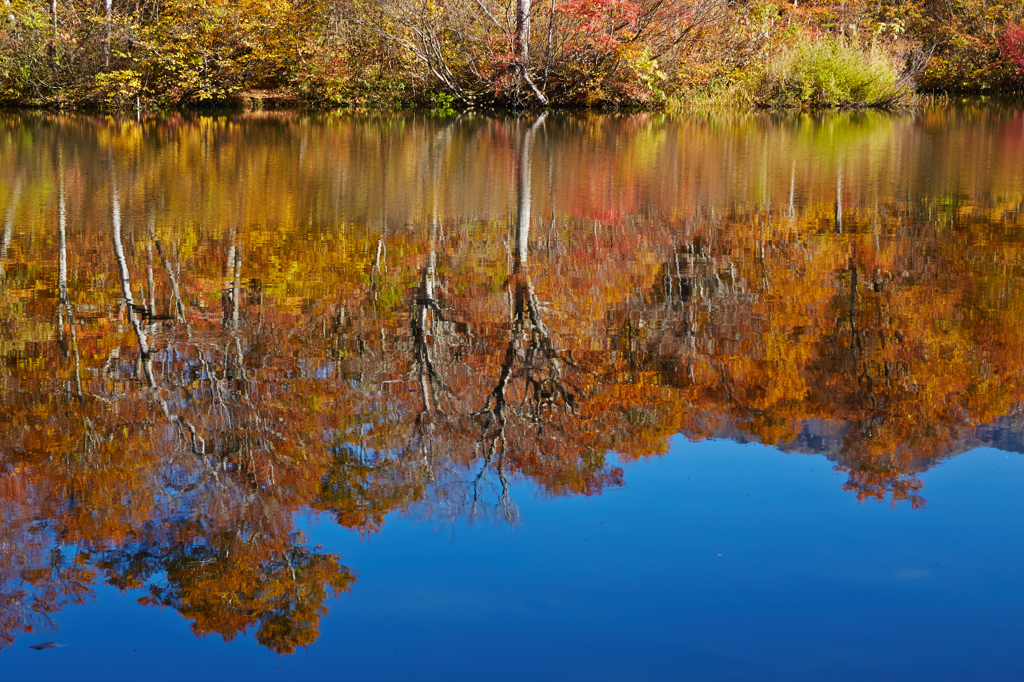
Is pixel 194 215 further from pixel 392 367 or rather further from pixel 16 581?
pixel 16 581

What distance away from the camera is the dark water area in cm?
239

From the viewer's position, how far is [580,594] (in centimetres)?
253

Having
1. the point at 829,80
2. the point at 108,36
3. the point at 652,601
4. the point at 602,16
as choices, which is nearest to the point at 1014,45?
the point at 829,80

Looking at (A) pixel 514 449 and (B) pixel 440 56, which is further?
(B) pixel 440 56

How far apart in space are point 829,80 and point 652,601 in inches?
971

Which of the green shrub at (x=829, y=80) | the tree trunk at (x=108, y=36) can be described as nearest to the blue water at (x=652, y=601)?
the green shrub at (x=829, y=80)

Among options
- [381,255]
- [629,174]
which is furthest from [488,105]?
[381,255]

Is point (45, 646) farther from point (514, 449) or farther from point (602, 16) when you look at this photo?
point (602, 16)

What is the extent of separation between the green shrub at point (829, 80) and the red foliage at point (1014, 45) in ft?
22.8

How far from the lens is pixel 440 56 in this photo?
24.5 metres

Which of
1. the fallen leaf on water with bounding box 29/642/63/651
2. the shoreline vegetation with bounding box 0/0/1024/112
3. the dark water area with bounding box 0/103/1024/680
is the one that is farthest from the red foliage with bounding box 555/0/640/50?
the fallen leaf on water with bounding box 29/642/63/651

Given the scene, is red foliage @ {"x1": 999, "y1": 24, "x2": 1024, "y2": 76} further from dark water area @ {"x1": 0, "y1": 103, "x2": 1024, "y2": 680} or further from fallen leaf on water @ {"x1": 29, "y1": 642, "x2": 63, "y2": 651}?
fallen leaf on water @ {"x1": 29, "y1": 642, "x2": 63, "y2": 651}

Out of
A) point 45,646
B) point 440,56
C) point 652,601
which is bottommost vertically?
point 45,646

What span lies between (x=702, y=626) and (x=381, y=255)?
182 inches
